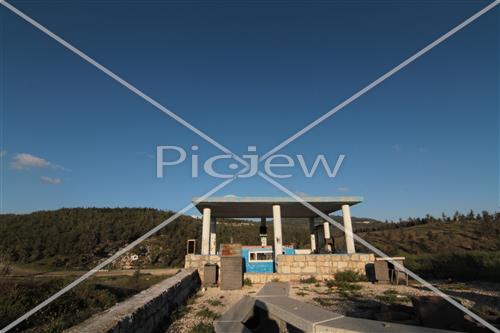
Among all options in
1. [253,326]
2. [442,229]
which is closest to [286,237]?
[442,229]

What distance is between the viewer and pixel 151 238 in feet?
129

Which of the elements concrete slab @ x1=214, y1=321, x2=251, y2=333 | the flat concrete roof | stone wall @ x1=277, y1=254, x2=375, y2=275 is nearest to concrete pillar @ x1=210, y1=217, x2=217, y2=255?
the flat concrete roof

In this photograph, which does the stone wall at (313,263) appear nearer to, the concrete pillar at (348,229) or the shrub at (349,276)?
the shrub at (349,276)

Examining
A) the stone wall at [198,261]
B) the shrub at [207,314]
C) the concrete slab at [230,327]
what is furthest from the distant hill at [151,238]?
the concrete slab at [230,327]

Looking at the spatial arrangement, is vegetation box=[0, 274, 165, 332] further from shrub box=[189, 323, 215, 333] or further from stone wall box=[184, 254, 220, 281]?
stone wall box=[184, 254, 220, 281]

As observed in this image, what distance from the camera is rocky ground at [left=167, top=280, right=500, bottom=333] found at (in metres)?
5.60

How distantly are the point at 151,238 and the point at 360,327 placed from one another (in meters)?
41.0

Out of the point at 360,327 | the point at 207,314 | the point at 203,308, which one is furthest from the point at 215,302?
the point at 360,327

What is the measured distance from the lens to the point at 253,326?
178 inches

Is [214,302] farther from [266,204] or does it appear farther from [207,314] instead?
[266,204]

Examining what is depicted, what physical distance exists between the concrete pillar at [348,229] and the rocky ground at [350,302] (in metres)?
2.66

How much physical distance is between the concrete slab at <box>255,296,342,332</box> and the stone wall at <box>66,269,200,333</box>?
6.79ft

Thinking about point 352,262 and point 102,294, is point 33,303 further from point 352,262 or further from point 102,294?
point 352,262

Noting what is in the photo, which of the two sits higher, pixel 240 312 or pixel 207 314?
pixel 240 312
